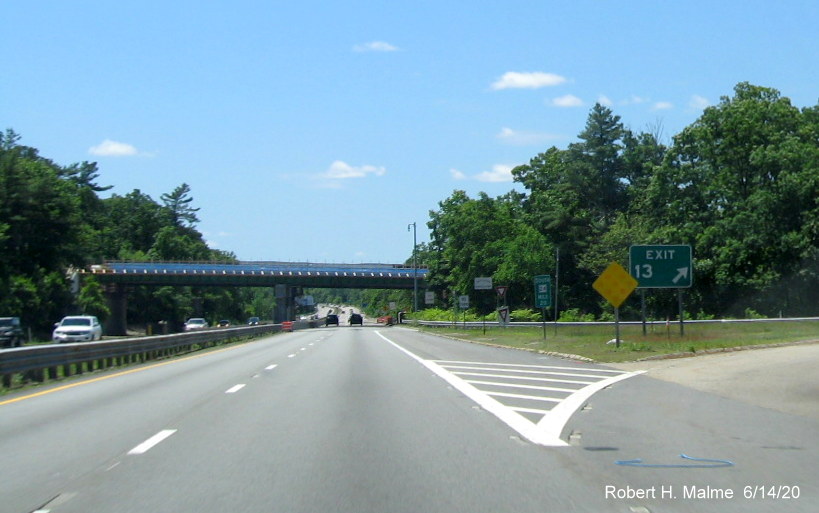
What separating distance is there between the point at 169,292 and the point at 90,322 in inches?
2876

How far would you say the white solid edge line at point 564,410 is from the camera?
1166 centimetres

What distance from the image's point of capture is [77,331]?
153 ft

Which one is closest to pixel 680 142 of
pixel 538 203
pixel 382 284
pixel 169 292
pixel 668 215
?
pixel 668 215

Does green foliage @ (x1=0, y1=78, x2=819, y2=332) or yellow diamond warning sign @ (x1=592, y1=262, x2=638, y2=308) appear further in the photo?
green foliage @ (x1=0, y1=78, x2=819, y2=332)

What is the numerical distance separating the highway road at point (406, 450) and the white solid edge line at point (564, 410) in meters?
0.04

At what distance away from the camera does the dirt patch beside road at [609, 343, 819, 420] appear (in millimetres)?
14485

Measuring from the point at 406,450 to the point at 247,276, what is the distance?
302 ft

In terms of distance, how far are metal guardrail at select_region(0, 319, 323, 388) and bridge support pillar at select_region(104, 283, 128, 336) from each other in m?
61.8

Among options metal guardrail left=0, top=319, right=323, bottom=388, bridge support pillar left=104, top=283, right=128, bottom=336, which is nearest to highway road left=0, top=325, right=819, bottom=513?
metal guardrail left=0, top=319, right=323, bottom=388

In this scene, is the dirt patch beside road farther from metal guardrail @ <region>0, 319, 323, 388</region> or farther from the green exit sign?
metal guardrail @ <region>0, 319, 323, 388</region>

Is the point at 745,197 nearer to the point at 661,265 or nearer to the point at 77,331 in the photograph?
the point at 661,265

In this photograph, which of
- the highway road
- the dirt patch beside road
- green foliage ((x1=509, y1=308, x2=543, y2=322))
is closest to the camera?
the highway road

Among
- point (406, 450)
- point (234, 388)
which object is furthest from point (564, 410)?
point (234, 388)

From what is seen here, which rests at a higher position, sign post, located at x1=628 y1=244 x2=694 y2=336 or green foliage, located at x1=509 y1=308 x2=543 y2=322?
sign post, located at x1=628 y1=244 x2=694 y2=336
